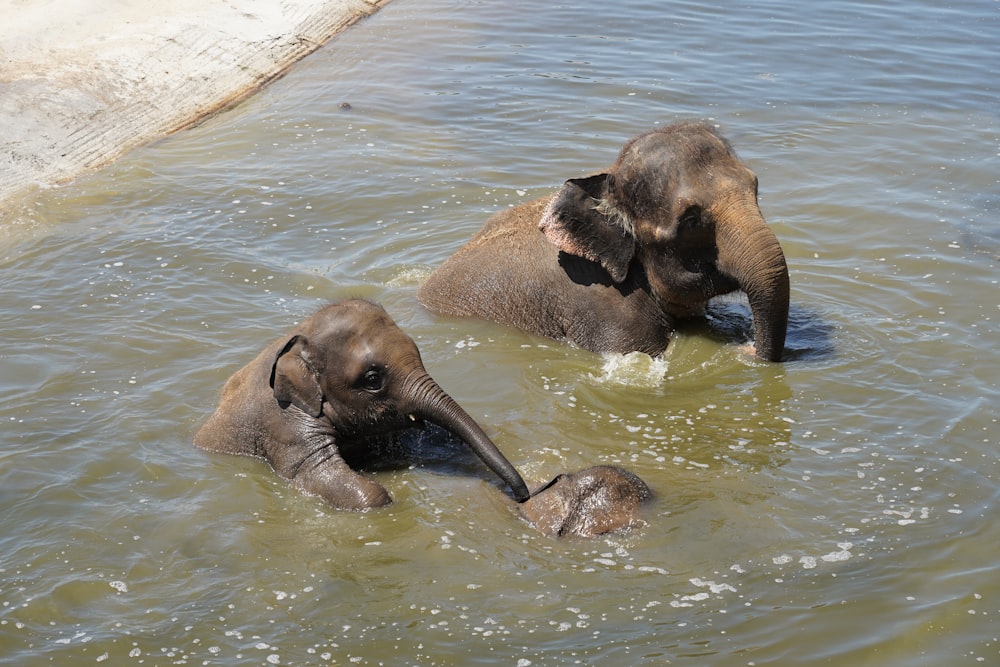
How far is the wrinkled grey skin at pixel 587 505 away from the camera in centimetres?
652

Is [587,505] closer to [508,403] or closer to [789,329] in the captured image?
[508,403]

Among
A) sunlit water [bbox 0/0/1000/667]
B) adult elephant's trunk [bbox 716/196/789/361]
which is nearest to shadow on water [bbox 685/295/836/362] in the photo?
sunlit water [bbox 0/0/1000/667]

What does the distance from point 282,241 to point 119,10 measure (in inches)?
237

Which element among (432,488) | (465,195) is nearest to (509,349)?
(432,488)

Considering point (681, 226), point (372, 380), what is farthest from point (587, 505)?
point (681, 226)

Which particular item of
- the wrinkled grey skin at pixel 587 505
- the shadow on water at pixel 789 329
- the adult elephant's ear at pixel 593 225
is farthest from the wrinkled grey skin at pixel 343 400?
the shadow on water at pixel 789 329

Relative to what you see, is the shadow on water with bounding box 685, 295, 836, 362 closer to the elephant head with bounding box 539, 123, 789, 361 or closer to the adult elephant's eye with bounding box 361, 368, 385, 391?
the elephant head with bounding box 539, 123, 789, 361

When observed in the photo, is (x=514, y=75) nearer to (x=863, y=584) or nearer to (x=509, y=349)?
(x=509, y=349)

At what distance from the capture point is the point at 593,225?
8.43 metres

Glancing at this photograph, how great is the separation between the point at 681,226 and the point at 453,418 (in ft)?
7.04

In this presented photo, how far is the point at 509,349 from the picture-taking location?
29.8ft

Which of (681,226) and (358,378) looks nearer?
(358,378)

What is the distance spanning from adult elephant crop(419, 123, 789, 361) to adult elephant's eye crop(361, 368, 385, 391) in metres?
2.07

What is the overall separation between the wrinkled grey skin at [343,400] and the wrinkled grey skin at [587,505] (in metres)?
0.14
